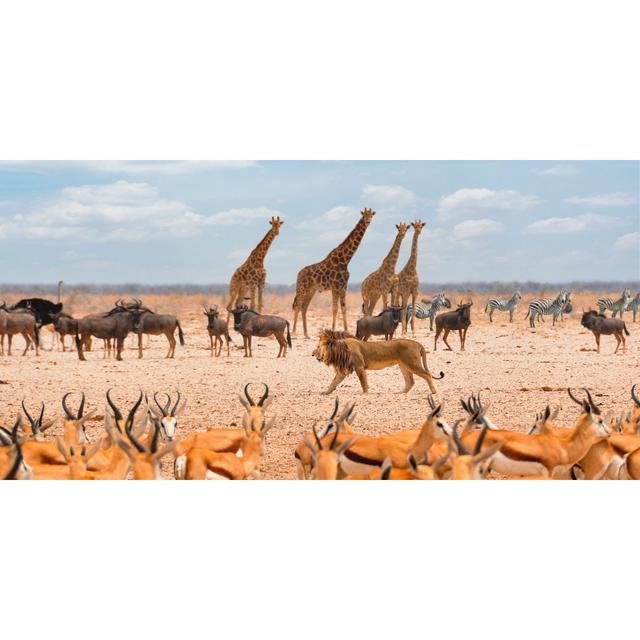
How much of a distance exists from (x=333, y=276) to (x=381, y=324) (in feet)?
2.20

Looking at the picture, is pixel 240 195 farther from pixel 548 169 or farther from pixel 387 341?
pixel 548 169

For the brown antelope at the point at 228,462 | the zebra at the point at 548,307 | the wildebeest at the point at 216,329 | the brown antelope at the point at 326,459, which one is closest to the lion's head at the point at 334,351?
the wildebeest at the point at 216,329

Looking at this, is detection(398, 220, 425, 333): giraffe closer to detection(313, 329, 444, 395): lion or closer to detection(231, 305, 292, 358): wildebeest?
detection(313, 329, 444, 395): lion

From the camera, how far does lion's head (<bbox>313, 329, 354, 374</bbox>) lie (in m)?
8.45

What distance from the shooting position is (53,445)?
5.97 meters

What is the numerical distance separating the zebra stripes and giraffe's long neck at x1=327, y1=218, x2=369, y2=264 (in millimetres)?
2364

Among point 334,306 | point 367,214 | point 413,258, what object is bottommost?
point 334,306

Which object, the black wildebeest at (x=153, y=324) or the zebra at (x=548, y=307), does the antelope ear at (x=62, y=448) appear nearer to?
the black wildebeest at (x=153, y=324)

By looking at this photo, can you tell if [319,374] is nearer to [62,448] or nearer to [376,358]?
[376,358]

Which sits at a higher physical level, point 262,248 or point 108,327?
point 262,248

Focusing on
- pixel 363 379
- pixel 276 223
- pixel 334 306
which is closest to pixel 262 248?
pixel 276 223

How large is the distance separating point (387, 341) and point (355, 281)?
2.27ft

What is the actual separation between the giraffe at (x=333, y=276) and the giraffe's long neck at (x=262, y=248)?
511 mm

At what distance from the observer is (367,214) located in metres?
8.20
